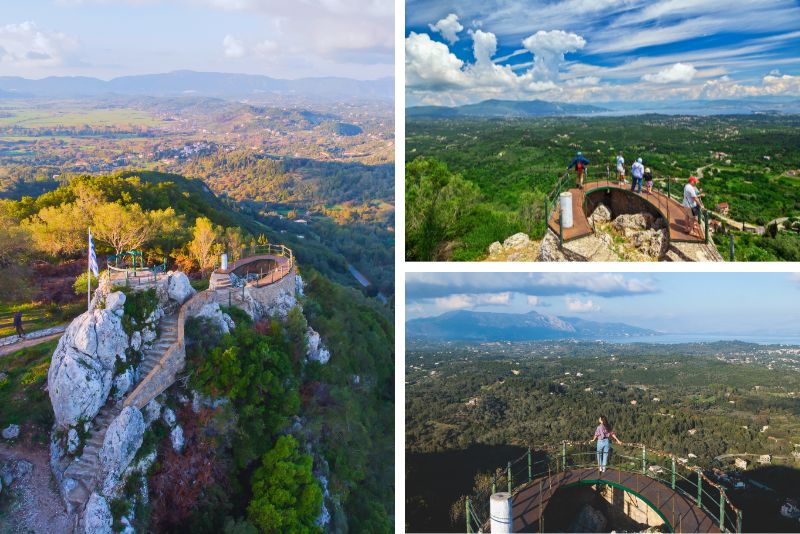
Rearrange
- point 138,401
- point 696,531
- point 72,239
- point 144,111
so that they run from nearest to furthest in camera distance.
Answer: point 696,531 → point 138,401 → point 72,239 → point 144,111

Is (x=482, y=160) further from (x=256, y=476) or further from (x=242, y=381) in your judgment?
(x=256, y=476)

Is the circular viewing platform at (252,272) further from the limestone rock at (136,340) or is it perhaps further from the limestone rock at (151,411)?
the limestone rock at (151,411)

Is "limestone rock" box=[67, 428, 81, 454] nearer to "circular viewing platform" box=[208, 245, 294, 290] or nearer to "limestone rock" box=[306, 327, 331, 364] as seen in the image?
"circular viewing platform" box=[208, 245, 294, 290]

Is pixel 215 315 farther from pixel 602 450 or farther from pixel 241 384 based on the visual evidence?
pixel 602 450

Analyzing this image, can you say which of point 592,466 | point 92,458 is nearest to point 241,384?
point 92,458

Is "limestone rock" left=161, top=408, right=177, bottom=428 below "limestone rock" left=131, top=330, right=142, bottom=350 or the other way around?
below

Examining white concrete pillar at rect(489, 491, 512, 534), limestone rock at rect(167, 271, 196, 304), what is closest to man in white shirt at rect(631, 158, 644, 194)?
white concrete pillar at rect(489, 491, 512, 534)

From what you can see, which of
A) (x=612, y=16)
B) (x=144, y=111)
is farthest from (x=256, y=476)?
(x=144, y=111)
